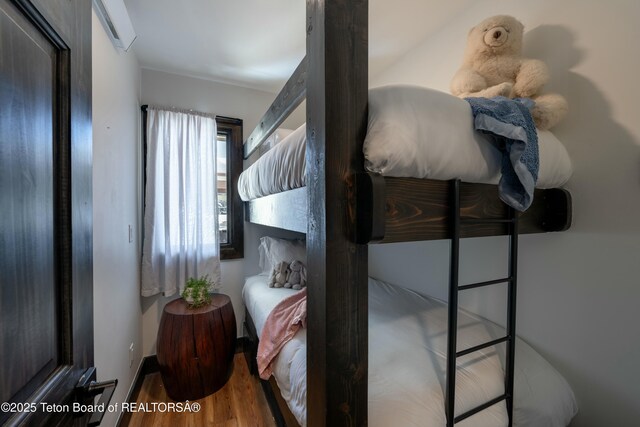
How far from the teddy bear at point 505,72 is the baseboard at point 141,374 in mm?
2698

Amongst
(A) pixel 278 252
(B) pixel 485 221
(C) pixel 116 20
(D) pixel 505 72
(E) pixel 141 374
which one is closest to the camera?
(B) pixel 485 221

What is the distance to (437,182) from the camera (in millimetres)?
794

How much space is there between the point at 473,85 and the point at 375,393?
140 cm

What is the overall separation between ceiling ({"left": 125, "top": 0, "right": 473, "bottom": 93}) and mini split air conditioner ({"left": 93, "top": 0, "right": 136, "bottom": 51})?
0.74ft

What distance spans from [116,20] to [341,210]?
1634 millimetres

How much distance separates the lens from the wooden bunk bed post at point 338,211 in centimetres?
65

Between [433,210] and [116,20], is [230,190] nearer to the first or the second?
[116,20]

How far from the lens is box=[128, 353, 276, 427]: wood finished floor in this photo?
164cm

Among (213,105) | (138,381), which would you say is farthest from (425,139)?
(138,381)

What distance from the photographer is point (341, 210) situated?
26.3 inches

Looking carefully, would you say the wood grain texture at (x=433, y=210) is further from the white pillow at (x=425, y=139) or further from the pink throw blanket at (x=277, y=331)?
the pink throw blanket at (x=277, y=331)

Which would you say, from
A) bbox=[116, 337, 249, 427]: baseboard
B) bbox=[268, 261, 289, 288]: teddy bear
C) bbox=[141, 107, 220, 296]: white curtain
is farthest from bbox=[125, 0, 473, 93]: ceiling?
bbox=[116, 337, 249, 427]: baseboard

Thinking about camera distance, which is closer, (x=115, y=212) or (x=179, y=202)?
(x=115, y=212)

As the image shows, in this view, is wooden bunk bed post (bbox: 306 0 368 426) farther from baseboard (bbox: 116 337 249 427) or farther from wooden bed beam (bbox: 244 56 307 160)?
baseboard (bbox: 116 337 249 427)
